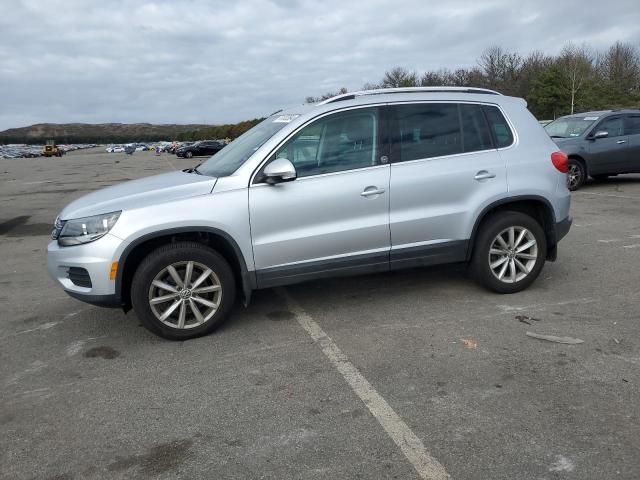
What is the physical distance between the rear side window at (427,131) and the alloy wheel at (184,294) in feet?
6.41

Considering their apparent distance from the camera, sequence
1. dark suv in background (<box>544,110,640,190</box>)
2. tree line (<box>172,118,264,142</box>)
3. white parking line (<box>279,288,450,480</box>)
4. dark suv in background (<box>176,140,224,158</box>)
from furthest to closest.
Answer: tree line (<box>172,118,264,142</box>) → dark suv in background (<box>176,140,224,158</box>) → dark suv in background (<box>544,110,640,190</box>) → white parking line (<box>279,288,450,480</box>)

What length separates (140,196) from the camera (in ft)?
14.4

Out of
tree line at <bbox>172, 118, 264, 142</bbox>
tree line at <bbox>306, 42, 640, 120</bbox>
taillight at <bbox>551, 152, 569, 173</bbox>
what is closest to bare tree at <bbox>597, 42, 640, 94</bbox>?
tree line at <bbox>306, 42, 640, 120</bbox>

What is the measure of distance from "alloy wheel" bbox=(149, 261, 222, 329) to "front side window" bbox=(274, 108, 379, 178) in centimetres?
113

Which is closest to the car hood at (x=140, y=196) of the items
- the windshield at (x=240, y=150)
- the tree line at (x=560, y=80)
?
the windshield at (x=240, y=150)

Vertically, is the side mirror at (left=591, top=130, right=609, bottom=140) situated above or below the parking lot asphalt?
above

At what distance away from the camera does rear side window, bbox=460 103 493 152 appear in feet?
16.6

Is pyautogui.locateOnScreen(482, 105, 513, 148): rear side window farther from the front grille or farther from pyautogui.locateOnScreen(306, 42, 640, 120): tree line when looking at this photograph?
pyautogui.locateOnScreen(306, 42, 640, 120): tree line

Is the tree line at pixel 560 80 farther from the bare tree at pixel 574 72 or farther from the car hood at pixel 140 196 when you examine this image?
the car hood at pixel 140 196

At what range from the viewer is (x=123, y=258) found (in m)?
4.19

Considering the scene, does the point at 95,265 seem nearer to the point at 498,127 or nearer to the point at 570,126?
the point at 498,127

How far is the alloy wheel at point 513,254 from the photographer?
17.0 ft

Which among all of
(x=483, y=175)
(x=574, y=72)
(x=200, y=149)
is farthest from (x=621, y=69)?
(x=483, y=175)

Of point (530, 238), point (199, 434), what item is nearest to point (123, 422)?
point (199, 434)
